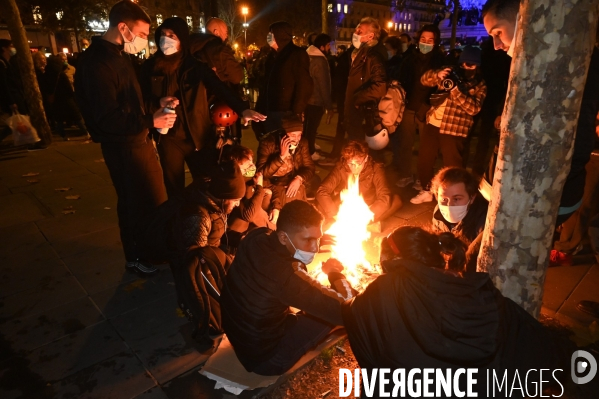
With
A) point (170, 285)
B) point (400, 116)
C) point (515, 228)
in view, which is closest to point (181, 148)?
point (170, 285)

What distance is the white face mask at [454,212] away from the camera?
11.8ft

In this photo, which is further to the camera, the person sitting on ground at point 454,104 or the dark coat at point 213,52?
the dark coat at point 213,52

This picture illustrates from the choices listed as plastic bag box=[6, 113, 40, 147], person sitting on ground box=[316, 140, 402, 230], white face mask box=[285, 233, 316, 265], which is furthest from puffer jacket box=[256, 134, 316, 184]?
plastic bag box=[6, 113, 40, 147]

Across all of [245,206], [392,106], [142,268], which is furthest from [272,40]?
[142,268]

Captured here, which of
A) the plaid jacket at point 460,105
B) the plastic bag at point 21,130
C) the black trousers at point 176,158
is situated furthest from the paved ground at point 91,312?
the plastic bag at point 21,130

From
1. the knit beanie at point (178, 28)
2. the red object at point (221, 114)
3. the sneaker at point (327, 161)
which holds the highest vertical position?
the knit beanie at point (178, 28)

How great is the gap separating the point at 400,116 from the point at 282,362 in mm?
4141

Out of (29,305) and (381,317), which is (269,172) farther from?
(381,317)

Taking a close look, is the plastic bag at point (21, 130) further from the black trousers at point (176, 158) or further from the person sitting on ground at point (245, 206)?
the person sitting on ground at point (245, 206)

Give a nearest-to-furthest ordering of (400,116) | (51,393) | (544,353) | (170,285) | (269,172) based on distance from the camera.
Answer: (544,353)
(51,393)
(170,285)
(269,172)
(400,116)

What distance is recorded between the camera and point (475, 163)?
22.5 feet

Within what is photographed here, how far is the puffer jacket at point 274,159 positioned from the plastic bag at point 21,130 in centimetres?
677

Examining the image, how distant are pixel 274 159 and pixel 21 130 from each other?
699 centimetres

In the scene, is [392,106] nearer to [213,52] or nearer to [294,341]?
[213,52]
